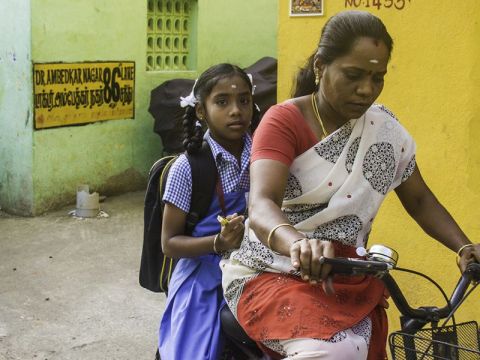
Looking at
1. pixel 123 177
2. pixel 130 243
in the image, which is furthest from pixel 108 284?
pixel 123 177

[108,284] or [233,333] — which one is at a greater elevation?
[233,333]

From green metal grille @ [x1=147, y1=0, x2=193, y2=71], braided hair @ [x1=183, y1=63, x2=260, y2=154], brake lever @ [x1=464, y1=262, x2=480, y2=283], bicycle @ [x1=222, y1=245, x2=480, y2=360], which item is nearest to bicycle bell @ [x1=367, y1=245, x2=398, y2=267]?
bicycle @ [x1=222, y1=245, x2=480, y2=360]

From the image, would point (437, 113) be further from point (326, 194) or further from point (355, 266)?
point (355, 266)

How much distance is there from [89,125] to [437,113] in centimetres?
489

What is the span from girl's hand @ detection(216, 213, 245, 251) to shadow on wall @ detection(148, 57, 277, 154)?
215 inches

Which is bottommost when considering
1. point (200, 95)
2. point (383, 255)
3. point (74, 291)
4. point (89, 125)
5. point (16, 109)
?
point (74, 291)

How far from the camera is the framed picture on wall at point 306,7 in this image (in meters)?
4.48

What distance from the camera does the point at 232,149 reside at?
3.21m

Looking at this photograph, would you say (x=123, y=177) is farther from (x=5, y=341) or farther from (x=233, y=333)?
(x=233, y=333)

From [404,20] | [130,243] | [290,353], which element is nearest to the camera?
[290,353]

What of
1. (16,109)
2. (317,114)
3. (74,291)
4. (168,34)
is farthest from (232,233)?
(168,34)

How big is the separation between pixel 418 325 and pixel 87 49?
252 inches

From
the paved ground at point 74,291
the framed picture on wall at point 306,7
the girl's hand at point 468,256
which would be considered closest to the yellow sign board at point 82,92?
the paved ground at point 74,291

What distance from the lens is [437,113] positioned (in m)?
4.15
